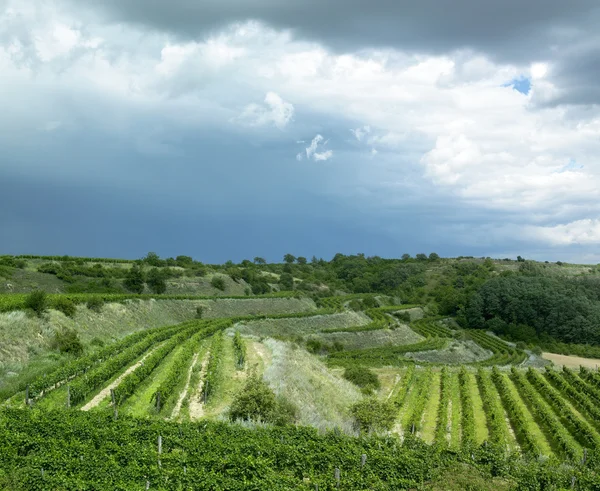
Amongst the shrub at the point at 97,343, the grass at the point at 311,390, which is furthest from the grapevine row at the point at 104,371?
the grass at the point at 311,390

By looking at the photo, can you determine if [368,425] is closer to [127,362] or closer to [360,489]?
[360,489]

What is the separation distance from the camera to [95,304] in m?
53.1

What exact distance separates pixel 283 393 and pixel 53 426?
15470 millimetres

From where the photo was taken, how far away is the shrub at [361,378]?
5365 centimetres

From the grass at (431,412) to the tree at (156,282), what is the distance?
176ft

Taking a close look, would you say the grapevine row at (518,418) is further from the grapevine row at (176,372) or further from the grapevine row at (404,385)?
the grapevine row at (176,372)

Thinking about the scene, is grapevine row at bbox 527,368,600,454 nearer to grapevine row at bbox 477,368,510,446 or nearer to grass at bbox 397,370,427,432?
grapevine row at bbox 477,368,510,446

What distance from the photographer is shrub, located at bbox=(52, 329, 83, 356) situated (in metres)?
38.6

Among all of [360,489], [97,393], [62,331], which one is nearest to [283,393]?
[97,393]

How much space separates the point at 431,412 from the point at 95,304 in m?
37.4

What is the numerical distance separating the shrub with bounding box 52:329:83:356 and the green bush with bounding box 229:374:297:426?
17.8 m

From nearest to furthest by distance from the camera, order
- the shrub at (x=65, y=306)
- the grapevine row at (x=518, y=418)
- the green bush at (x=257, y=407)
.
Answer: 1. the green bush at (x=257, y=407)
2. the grapevine row at (x=518, y=418)
3. the shrub at (x=65, y=306)

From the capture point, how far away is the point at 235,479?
1855 centimetres

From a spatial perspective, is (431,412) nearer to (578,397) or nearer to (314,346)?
(578,397)
